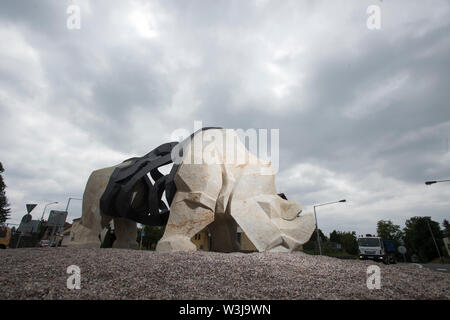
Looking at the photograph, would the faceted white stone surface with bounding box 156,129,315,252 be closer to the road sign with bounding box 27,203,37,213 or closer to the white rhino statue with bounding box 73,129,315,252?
the white rhino statue with bounding box 73,129,315,252

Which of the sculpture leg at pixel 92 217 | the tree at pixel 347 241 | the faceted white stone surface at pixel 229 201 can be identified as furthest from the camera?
the tree at pixel 347 241

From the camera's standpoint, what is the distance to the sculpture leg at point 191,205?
332 inches

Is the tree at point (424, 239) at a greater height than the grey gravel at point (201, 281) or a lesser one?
greater

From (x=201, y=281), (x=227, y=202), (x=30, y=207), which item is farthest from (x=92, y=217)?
(x=201, y=281)

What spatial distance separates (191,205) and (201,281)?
180 inches

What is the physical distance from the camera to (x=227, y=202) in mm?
9180

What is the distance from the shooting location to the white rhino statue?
328 inches

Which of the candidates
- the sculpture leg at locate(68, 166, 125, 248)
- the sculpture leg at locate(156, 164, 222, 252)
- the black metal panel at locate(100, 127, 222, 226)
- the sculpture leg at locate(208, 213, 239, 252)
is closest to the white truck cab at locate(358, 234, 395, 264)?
the sculpture leg at locate(208, 213, 239, 252)

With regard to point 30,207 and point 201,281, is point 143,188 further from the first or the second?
point 201,281

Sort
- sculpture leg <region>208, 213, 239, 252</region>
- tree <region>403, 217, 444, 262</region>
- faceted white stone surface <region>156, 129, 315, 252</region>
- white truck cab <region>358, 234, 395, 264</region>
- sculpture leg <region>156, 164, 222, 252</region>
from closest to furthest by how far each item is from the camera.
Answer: faceted white stone surface <region>156, 129, 315, 252</region> < sculpture leg <region>156, 164, 222, 252</region> < sculpture leg <region>208, 213, 239, 252</region> < white truck cab <region>358, 234, 395, 264</region> < tree <region>403, 217, 444, 262</region>

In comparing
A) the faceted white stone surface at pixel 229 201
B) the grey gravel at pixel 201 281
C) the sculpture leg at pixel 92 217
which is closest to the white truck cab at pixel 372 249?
the faceted white stone surface at pixel 229 201

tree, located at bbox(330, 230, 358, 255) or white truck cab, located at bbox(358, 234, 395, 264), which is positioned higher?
tree, located at bbox(330, 230, 358, 255)

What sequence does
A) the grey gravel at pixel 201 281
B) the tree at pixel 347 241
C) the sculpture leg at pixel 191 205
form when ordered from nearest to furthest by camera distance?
the grey gravel at pixel 201 281 → the sculpture leg at pixel 191 205 → the tree at pixel 347 241

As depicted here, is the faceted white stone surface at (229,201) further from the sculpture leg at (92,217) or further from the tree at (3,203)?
the tree at (3,203)
